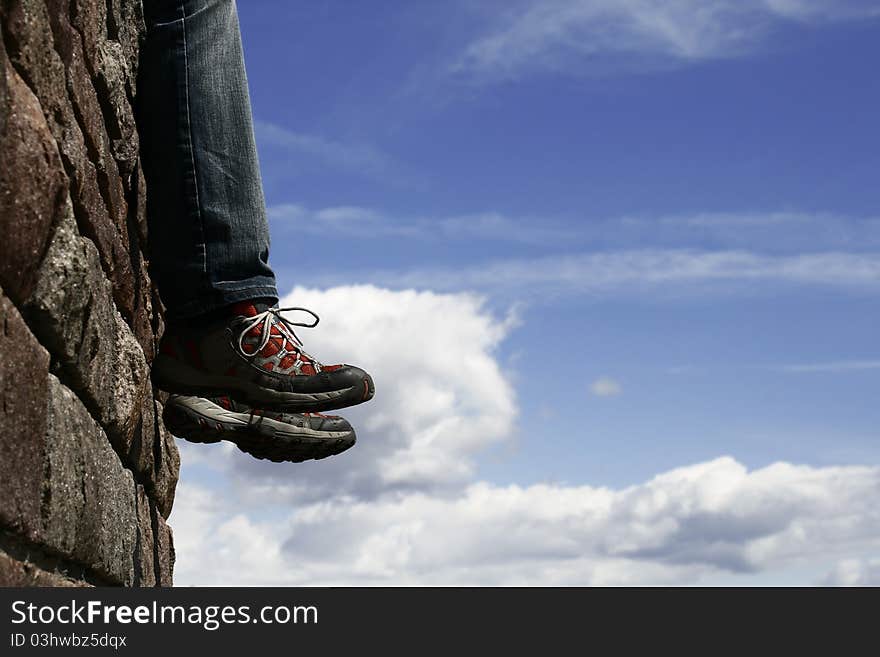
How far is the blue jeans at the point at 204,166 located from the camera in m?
2.52

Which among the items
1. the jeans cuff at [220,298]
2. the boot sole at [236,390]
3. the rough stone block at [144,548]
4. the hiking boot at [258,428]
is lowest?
the rough stone block at [144,548]

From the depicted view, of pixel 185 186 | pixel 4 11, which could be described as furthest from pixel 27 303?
pixel 185 186

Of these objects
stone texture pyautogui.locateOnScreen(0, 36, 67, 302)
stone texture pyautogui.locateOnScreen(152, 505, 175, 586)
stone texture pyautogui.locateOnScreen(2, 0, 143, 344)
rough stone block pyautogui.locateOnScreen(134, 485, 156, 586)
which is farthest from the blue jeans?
stone texture pyautogui.locateOnScreen(152, 505, 175, 586)

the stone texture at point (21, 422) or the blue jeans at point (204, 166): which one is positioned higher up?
the blue jeans at point (204, 166)

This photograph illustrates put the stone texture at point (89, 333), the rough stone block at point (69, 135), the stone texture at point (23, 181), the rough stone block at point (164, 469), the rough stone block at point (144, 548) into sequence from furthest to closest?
1. the rough stone block at point (164, 469)
2. the rough stone block at point (144, 548)
3. the stone texture at point (89, 333)
4. the rough stone block at point (69, 135)
5. the stone texture at point (23, 181)

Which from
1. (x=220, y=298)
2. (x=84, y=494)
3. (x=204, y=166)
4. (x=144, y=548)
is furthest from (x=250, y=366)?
(x=144, y=548)

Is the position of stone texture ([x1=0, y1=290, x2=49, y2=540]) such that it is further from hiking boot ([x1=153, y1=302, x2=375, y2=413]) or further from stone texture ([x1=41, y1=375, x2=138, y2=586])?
hiking boot ([x1=153, y1=302, x2=375, y2=413])

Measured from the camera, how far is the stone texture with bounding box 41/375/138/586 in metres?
1.85

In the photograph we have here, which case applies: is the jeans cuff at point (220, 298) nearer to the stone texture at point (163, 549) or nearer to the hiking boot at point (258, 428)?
the hiking boot at point (258, 428)

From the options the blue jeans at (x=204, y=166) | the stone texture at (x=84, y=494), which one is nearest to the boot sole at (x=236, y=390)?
the blue jeans at (x=204, y=166)

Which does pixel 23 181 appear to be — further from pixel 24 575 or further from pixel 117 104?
pixel 117 104

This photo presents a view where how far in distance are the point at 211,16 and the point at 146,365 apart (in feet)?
2.99
